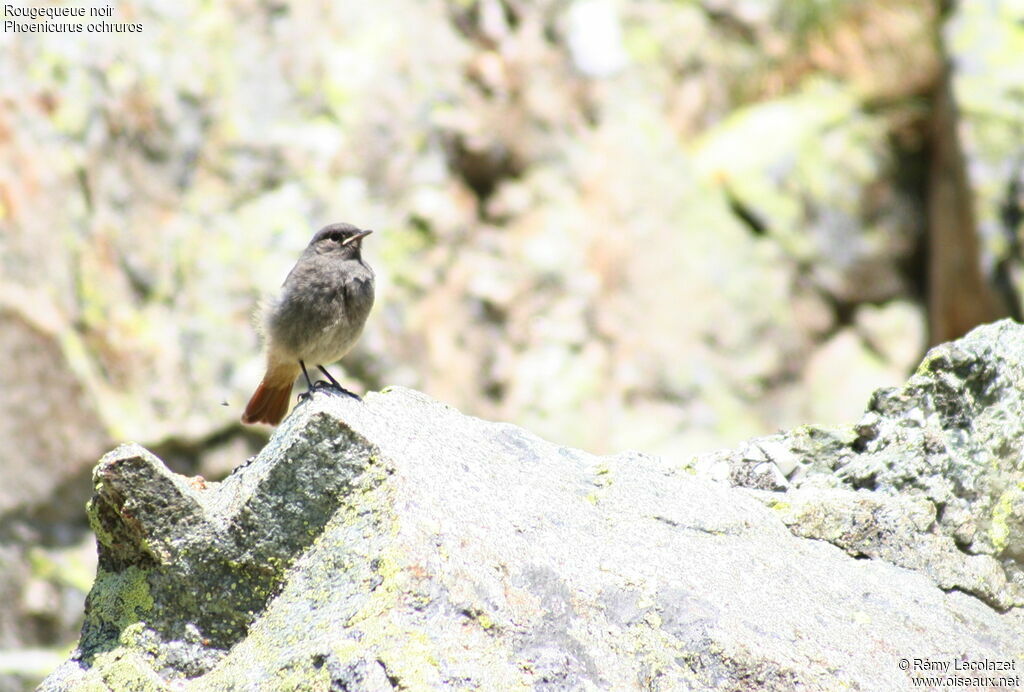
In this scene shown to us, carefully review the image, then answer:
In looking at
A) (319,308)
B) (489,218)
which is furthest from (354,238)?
(489,218)

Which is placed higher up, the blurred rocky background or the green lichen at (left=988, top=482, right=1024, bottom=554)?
the blurred rocky background

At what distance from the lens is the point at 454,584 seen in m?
3.07

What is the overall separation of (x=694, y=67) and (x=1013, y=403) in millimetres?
10765

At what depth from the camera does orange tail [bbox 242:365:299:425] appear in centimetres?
659

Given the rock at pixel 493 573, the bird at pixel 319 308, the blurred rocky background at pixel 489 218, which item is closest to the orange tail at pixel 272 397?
the bird at pixel 319 308

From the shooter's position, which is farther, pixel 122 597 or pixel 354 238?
pixel 354 238

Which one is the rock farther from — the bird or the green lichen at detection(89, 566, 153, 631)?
the bird

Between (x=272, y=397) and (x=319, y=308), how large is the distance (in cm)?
81

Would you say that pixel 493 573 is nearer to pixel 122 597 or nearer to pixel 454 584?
pixel 454 584

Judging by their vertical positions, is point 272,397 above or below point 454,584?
above

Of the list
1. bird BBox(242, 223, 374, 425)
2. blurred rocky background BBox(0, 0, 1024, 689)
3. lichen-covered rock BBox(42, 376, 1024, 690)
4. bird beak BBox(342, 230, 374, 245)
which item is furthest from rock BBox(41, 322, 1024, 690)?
blurred rocky background BBox(0, 0, 1024, 689)

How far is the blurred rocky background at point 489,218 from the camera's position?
34.7 feet

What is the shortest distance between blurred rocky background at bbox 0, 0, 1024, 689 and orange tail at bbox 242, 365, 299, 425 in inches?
159

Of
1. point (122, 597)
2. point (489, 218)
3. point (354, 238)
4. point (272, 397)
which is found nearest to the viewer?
point (122, 597)
